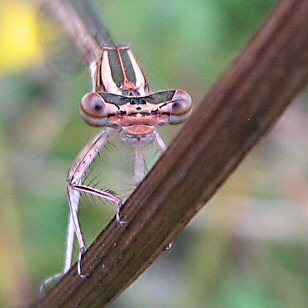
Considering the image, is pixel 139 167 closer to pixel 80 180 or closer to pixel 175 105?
pixel 80 180

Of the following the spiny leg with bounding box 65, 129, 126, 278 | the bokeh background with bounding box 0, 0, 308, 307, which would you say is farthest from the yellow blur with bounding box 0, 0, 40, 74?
the spiny leg with bounding box 65, 129, 126, 278

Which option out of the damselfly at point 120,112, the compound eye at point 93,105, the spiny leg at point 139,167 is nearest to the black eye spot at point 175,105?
the damselfly at point 120,112

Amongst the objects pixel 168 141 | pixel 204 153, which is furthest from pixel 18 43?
pixel 204 153

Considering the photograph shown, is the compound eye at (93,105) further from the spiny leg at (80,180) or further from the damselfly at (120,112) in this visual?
the spiny leg at (80,180)

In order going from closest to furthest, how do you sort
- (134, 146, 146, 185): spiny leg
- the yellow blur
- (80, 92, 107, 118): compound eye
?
(80, 92, 107, 118): compound eye
(134, 146, 146, 185): spiny leg
the yellow blur

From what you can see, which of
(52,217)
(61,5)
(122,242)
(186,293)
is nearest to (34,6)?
(61,5)

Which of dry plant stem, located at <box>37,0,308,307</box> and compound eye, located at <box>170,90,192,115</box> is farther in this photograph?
compound eye, located at <box>170,90,192,115</box>

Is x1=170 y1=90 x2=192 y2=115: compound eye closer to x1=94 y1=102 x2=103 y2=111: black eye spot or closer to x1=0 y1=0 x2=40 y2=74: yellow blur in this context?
x1=94 y1=102 x2=103 y2=111: black eye spot
